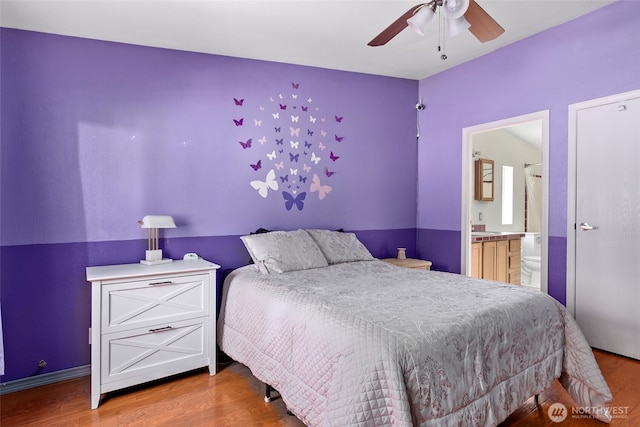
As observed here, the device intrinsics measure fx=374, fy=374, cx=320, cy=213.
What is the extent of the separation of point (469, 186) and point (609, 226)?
1220mm

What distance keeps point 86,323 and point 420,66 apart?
360 cm

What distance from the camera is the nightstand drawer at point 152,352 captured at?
88.2 inches

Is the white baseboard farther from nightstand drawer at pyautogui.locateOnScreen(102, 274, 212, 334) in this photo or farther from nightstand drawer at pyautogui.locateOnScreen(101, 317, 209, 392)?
nightstand drawer at pyautogui.locateOnScreen(102, 274, 212, 334)

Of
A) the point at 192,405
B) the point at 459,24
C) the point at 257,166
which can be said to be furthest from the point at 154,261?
the point at 459,24

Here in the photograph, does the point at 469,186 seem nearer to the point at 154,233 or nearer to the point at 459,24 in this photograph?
the point at 459,24

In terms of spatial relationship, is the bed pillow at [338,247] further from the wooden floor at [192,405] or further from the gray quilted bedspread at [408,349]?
the wooden floor at [192,405]

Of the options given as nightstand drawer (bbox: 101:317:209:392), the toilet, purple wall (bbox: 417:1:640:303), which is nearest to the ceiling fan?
purple wall (bbox: 417:1:640:303)

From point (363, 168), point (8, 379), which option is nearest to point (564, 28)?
point (363, 168)

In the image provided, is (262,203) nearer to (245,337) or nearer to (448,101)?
(245,337)

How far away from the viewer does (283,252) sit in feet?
9.21

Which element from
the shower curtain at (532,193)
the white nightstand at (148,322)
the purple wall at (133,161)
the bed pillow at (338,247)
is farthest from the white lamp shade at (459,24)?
the shower curtain at (532,193)

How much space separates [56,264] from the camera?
8.50 ft

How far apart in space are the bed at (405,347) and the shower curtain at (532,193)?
3.84 m

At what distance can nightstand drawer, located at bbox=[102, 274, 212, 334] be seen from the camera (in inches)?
88.3
